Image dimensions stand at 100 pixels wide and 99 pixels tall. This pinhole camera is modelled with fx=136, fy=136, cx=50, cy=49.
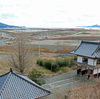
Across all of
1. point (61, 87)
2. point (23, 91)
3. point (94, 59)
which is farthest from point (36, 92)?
point (94, 59)

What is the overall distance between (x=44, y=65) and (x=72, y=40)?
3265 centimetres

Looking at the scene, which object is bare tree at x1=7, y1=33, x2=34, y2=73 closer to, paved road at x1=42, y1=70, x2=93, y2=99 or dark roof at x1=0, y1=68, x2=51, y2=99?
paved road at x1=42, y1=70, x2=93, y2=99

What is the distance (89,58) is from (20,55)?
9588 mm

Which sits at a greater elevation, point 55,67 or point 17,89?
point 17,89

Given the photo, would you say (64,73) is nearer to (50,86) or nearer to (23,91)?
(50,86)

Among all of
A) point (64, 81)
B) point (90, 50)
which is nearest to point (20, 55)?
point (64, 81)

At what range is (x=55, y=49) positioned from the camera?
149ft

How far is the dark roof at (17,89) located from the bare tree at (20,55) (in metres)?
9.81

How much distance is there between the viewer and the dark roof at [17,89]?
8.02 metres

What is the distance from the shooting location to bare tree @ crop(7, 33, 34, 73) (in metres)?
19.4

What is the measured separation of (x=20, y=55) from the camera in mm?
19391

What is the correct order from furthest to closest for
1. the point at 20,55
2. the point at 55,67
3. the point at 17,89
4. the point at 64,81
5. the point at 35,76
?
1. the point at 55,67
2. the point at 20,55
3. the point at 64,81
4. the point at 35,76
5. the point at 17,89

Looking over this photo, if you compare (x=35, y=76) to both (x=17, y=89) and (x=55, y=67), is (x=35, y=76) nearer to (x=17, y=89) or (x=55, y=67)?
(x=17, y=89)

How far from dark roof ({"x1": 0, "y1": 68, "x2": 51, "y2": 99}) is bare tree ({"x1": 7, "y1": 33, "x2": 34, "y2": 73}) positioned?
32.2ft
